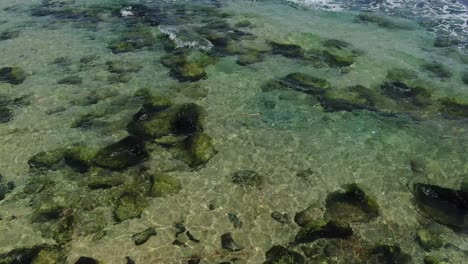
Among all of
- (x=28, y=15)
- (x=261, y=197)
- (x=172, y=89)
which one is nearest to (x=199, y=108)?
(x=172, y=89)

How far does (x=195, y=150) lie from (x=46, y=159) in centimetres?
620

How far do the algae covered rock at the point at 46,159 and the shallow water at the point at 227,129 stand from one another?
115 mm

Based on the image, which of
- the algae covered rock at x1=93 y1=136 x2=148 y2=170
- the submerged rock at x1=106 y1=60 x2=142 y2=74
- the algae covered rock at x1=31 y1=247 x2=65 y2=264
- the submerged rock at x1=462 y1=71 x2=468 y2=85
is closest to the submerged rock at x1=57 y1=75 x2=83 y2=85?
the submerged rock at x1=106 y1=60 x2=142 y2=74

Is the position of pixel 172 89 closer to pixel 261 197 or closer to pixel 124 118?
pixel 124 118

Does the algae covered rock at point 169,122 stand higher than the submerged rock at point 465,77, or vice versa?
the submerged rock at point 465,77

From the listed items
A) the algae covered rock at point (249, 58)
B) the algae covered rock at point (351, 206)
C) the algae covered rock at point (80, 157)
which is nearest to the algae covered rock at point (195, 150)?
the algae covered rock at point (80, 157)

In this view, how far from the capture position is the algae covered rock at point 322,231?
13.8 metres

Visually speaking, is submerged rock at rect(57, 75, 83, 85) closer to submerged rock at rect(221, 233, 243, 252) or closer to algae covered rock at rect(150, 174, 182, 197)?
algae covered rock at rect(150, 174, 182, 197)

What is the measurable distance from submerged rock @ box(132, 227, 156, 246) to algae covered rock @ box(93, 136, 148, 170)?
12.1ft

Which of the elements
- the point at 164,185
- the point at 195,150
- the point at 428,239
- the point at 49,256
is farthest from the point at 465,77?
the point at 49,256

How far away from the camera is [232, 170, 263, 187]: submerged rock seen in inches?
628

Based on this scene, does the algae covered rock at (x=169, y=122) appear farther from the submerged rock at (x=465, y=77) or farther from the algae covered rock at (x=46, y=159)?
the submerged rock at (x=465, y=77)

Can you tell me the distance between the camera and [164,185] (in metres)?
15.6

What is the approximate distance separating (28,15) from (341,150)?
1086 inches
